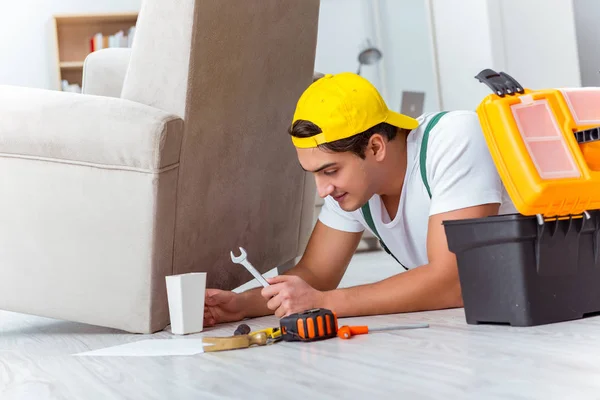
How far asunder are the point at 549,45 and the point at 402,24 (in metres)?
1.39

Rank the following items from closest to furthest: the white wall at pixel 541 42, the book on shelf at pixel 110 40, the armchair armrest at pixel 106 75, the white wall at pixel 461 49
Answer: the armchair armrest at pixel 106 75 → the white wall at pixel 541 42 → the white wall at pixel 461 49 → the book on shelf at pixel 110 40

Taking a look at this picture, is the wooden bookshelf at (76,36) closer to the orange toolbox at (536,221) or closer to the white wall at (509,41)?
the white wall at (509,41)

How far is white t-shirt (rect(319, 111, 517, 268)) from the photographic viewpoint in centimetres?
182

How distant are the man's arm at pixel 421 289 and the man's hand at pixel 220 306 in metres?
0.24

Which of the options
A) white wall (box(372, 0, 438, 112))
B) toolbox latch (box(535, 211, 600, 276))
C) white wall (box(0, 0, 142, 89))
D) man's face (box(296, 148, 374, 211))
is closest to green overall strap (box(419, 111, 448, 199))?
man's face (box(296, 148, 374, 211))

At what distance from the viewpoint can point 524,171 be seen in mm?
1550

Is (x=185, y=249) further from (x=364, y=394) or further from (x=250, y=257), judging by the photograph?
(x=364, y=394)

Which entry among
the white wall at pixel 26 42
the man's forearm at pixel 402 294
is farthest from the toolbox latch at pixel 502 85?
the white wall at pixel 26 42

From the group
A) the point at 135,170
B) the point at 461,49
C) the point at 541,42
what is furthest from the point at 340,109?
the point at 461,49

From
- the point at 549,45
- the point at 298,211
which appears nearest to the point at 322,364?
the point at 298,211

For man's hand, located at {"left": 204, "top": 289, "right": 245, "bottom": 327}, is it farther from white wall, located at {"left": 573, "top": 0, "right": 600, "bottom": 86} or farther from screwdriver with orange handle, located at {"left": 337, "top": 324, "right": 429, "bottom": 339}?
white wall, located at {"left": 573, "top": 0, "right": 600, "bottom": 86}

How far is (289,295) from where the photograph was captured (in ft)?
5.93

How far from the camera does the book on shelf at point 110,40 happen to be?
254 inches

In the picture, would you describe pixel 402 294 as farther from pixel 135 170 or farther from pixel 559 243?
pixel 135 170
